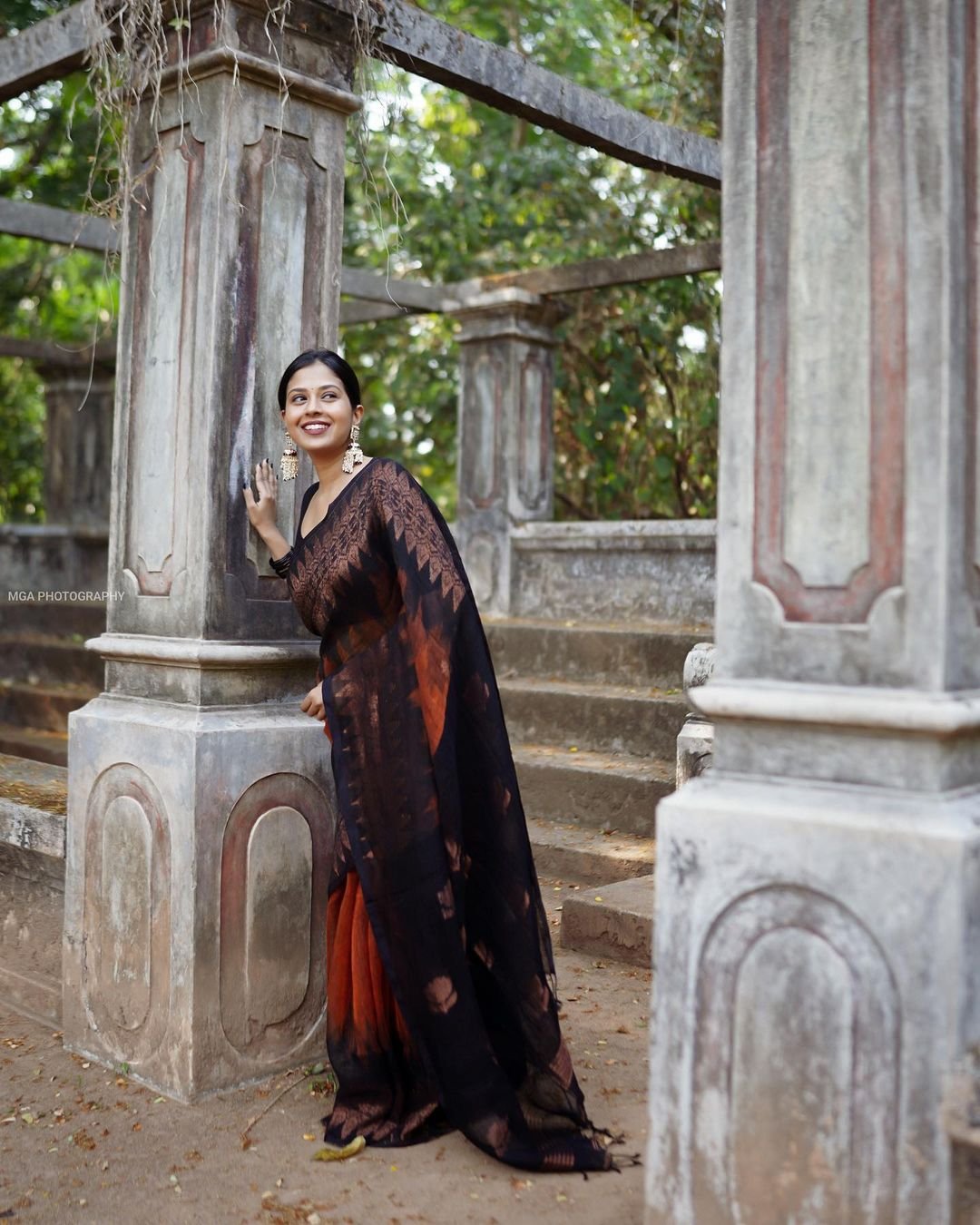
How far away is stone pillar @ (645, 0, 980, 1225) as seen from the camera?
1848mm

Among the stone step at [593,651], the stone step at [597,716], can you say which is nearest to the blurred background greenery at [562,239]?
the stone step at [593,651]

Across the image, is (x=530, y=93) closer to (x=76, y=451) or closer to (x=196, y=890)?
(x=196, y=890)

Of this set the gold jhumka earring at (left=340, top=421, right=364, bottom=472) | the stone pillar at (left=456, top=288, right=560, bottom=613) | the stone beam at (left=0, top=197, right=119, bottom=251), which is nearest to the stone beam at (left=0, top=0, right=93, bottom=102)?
the gold jhumka earring at (left=340, top=421, right=364, bottom=472)

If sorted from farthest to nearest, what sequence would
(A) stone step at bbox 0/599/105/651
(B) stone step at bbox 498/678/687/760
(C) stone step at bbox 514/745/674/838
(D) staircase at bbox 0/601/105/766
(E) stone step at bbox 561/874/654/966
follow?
(A) stone step at bbox 0/599/105/651, (D) staircase at bbox 0/601/105/766, (B) stone step at bbox 498/678/687/760, (C) stone step at bbox 514/745/674/838, (E) stone step at bbox 561/874/654/966

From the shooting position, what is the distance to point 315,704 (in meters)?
3.14

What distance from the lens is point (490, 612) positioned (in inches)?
296

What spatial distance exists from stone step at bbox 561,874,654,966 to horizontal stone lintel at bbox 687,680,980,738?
7.02 ft

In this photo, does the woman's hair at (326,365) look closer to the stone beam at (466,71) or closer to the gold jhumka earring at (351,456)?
the gold jhumka earring at (351,456)

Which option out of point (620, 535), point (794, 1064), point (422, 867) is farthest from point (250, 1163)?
point (620, 535)

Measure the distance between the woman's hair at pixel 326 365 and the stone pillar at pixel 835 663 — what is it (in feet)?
4.35

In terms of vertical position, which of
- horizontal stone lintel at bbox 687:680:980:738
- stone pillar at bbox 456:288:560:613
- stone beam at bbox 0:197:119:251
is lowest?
horizontal stone lintel at bbox 687:680:980:738

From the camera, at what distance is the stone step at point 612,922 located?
4.04 meters

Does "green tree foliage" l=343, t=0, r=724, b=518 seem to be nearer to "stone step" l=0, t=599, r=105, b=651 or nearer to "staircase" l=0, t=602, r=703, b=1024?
"staircase" l=0, t=602, r=703, b=1024

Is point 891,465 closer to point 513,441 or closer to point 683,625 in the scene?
point 683,625
